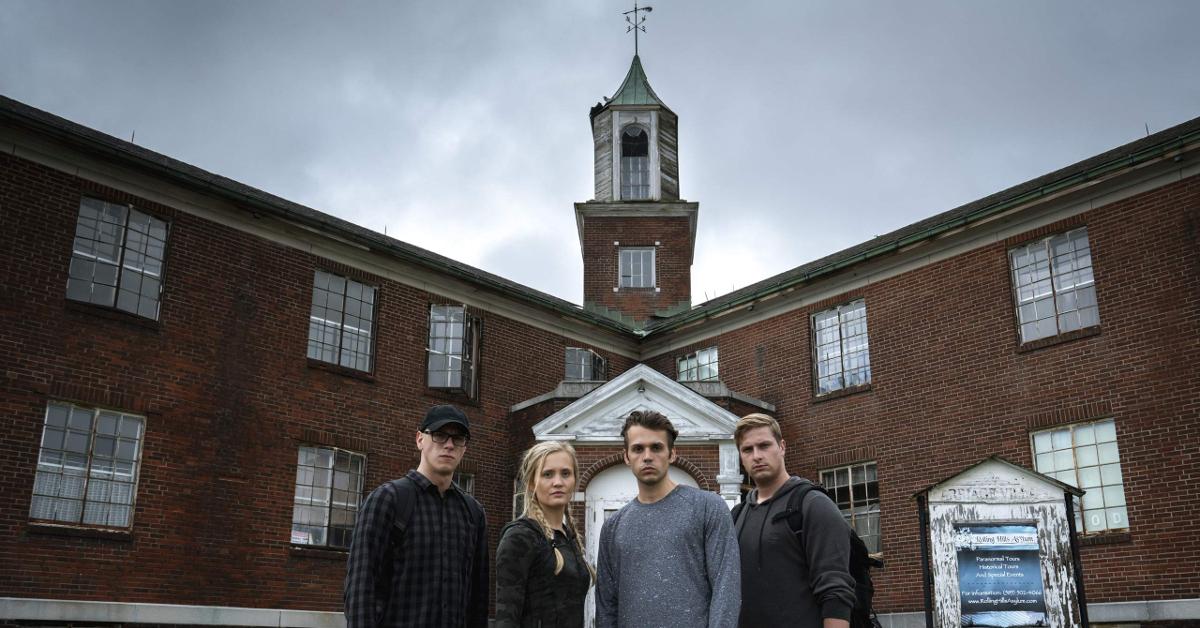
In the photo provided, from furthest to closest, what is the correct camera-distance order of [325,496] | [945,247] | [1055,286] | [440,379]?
[440,379] < [945,247] < [325,496] < [1055,286]

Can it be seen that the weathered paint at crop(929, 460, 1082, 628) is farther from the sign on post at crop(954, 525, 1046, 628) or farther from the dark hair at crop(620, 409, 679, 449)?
the dark hair at crop(620, 409, 679, 449)

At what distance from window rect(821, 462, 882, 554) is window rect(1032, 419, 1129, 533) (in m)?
2.95

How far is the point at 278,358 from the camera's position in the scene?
16047mm

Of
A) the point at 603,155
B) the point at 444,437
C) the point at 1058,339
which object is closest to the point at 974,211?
the point at 1058,339

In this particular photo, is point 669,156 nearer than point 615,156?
No

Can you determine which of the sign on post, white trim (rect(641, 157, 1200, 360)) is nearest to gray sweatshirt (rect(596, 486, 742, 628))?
the sign on post

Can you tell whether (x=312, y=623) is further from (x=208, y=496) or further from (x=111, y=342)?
(x=111, y=342)

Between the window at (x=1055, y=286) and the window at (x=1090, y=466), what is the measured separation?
5.17 feet

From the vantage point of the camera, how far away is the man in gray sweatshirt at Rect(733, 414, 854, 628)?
4.43 m

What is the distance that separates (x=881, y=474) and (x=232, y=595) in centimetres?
1064

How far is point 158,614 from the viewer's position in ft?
44.8

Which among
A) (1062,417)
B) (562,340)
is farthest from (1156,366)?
(562,340)

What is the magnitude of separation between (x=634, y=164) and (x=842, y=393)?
37.4 ft

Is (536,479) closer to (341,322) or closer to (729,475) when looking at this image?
(729,475)
